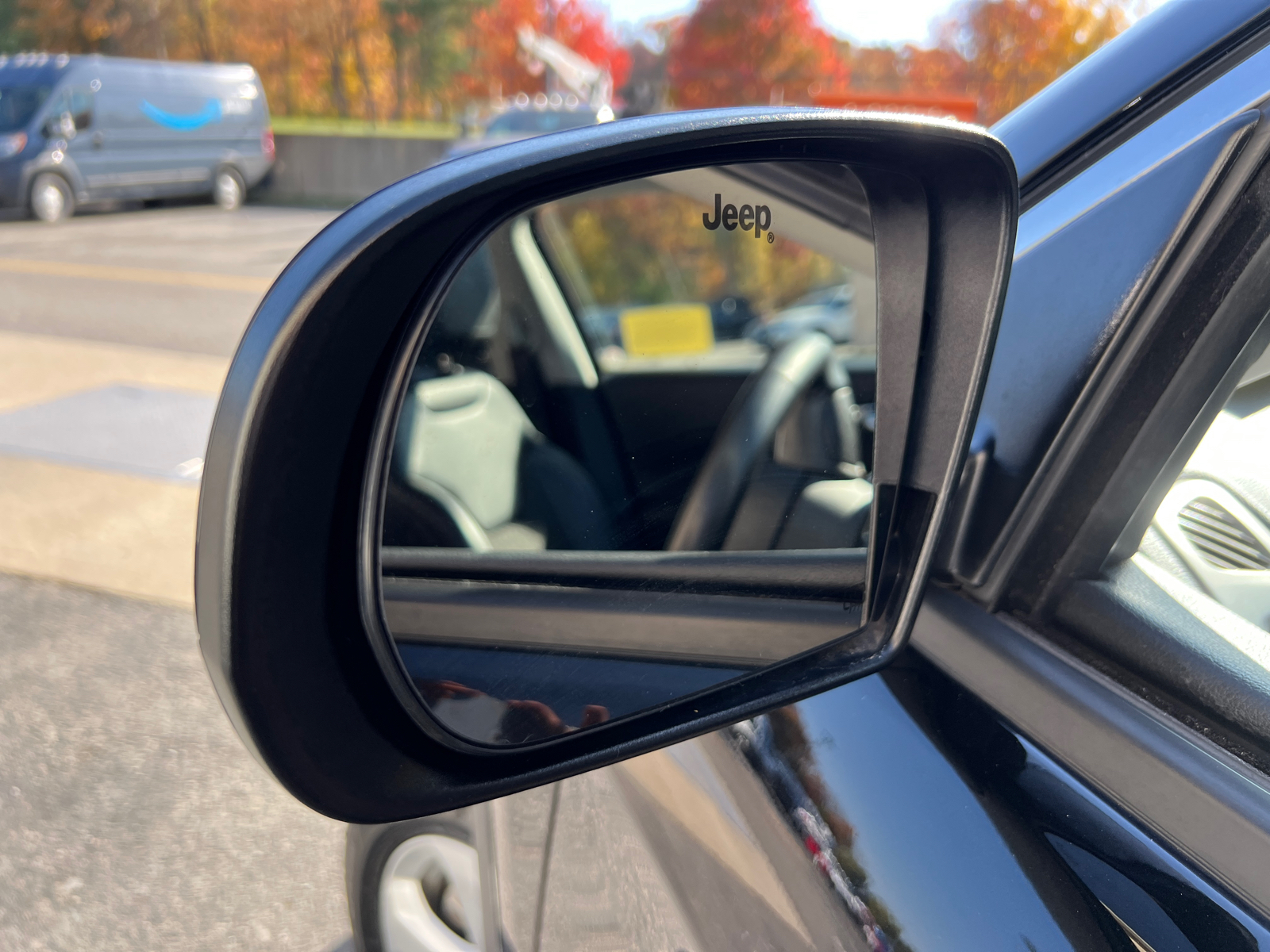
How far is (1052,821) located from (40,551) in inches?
197

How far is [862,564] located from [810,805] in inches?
10.5

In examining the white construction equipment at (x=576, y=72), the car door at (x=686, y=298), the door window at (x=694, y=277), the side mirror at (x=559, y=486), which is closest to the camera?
the side mirror at (x=559, y=486)

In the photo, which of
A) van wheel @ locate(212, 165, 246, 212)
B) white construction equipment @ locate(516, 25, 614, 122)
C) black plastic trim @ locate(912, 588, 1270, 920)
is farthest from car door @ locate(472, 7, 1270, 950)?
van wheel @ locate(212, 165, 246, 212)

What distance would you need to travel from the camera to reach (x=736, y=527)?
3.95ft

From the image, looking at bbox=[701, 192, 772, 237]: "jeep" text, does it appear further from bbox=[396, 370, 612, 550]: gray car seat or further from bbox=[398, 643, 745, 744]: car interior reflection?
bbox=[398, 643, 745, 744]: car interior reflection

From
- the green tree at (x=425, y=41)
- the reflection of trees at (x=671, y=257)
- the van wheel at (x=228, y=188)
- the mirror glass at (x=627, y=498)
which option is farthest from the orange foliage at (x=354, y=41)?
the mirror glass at (x=627, y=498)

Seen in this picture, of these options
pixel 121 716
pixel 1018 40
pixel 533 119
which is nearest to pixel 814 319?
pixel 121 716

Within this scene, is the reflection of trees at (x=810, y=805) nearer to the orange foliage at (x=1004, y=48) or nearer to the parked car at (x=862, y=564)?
the parked car at (x=862, y=564)

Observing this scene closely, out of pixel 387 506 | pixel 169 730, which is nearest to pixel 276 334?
pixel 387 506

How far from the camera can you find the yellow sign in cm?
214

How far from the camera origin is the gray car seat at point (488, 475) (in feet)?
3.76

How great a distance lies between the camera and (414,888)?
1.79 meters

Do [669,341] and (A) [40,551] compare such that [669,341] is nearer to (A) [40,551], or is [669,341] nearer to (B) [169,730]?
(B) [169,730]

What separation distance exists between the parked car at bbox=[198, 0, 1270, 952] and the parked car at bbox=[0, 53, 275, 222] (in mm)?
20366
